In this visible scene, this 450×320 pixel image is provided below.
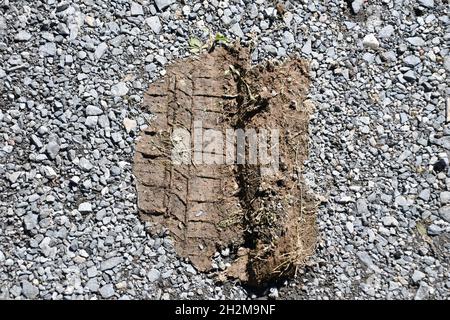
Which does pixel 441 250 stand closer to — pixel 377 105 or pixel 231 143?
pixel 377 105

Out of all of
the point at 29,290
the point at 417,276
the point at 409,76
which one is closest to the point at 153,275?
the point at 29,290

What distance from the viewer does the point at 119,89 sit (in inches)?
199

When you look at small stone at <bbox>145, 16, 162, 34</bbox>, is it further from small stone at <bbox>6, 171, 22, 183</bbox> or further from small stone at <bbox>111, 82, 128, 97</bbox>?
small stone at <bbox>6, 171, 22, 183</bbox>

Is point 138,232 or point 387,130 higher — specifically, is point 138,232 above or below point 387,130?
below

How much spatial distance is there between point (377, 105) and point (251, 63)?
3.21 ft

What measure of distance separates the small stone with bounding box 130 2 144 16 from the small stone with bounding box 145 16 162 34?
0.26 feet

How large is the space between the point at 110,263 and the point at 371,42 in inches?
100.0

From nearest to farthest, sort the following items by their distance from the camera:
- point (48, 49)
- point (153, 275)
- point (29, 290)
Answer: point (29, 290)
point (153, 275)
point (48, 49)

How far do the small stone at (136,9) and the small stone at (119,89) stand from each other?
1.96 feet

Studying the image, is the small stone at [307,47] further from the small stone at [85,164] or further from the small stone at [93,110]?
the small stone at [85,164]

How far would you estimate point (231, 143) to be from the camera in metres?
5.01

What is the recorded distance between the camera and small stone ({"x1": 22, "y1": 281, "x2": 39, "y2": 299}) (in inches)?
179

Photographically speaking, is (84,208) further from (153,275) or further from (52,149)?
(153,275)
